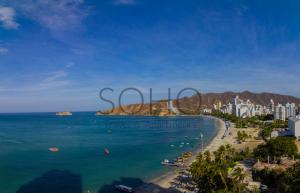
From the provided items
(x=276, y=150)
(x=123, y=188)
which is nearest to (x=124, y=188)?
(x=123, y=188)

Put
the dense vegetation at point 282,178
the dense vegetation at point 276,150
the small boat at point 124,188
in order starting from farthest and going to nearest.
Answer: the dense vegetation at point 276,150 → the small boat at point 124,188 → the dense vegetation at point 282,178

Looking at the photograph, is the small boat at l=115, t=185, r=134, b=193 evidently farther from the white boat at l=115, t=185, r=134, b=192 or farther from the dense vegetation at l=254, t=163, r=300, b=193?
the dense vegetation at l=254, t=163, r=300, b=193

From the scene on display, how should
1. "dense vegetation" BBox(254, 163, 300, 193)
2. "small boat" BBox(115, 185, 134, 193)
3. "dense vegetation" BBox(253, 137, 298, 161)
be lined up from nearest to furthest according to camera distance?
1. "dense vegetation" BBox(254, 163, 300, 193)
2. "small boat" BBox(115, 185, 134, 193)
3. "dense vegetation" BBox(253, 137, 298, 161)

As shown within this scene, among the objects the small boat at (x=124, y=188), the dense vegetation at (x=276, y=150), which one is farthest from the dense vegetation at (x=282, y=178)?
the small boat at (x=124, y=188)

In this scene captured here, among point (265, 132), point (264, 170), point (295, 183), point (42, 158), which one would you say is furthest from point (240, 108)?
point (295, 183)

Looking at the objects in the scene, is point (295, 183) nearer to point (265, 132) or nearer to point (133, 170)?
point (133, 170)

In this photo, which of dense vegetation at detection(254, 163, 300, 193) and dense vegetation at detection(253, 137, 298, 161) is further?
dense vegetation at detection(253, 137, 298, 161)

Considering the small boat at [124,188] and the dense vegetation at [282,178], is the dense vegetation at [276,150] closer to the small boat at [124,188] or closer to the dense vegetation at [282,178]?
the dense vegetation at [282,178]

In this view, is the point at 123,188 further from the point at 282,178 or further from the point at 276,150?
the point at 276,150

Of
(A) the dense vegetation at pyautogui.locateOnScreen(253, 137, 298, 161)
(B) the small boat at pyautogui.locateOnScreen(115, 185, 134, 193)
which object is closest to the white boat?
(B) the small boat at pyautogui.locateOnScreen(115, 185, 134, 193)

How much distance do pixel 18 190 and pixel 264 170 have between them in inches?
939

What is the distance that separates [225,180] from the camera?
23.5m

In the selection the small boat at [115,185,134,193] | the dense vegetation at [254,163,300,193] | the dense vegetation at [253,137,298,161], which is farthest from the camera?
the dense vegetation at [253,137,298,161]

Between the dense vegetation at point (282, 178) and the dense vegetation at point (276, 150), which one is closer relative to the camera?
the dense vegetation at point (282, 178)
